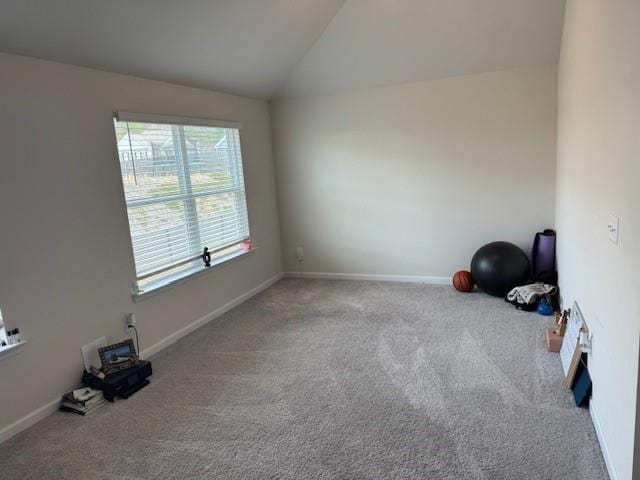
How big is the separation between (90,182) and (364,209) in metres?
2.94

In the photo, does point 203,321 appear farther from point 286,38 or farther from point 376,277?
point 286,38

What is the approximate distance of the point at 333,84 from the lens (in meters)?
4.83

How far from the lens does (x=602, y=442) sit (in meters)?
2.07

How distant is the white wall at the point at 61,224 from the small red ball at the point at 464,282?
2791 mm

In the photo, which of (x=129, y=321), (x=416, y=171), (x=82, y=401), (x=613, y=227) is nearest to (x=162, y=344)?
(x=129, y=321)

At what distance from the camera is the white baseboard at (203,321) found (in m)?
3.48

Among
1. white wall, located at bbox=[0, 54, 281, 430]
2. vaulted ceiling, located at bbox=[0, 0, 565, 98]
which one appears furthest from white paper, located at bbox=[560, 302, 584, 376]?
white wall, located at bbox=[0, 54, 281, 430]

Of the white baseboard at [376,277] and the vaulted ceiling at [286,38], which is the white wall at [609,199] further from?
the white baseboard at [376,277]

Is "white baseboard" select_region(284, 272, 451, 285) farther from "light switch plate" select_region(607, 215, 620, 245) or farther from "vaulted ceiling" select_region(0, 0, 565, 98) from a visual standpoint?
"light switch plate" select_region(607, 215, 620, 245)

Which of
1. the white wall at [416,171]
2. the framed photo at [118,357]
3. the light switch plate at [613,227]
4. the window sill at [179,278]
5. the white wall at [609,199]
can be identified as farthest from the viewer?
the white wall at [416,171]

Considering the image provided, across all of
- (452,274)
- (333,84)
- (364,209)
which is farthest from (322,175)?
(452,274)

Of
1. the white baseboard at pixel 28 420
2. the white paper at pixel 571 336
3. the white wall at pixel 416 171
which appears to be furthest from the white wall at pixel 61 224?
the white paper at pixel 571 336

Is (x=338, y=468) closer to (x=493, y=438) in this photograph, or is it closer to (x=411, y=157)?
(x=493, y=438)

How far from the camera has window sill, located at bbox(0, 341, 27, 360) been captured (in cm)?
243
